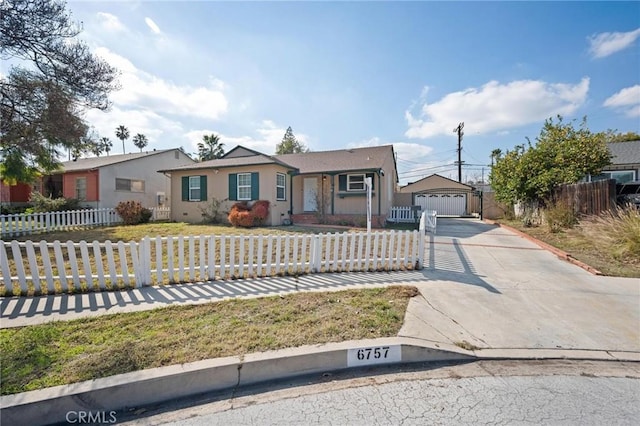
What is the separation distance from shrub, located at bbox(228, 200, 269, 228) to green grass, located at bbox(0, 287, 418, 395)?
30.2ft

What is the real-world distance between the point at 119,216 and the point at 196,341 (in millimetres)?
15910

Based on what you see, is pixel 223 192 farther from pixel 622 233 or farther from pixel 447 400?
pixel 622 233

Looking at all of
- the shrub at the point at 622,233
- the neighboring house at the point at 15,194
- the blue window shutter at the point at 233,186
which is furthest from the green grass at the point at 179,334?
the neighboring house at the point at 15,194

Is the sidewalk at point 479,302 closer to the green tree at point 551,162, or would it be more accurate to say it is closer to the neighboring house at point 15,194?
the green tree at point 551,162

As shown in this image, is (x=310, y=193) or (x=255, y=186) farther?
(x=310, y=193)

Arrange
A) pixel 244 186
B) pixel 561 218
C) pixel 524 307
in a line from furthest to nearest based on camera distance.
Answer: pixel 244 186, pixel 561 218, pixel 524 307

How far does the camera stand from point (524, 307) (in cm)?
443

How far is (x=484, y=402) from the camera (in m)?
2.46

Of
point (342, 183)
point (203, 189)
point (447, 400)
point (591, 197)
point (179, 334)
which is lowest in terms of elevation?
point (447, 400)

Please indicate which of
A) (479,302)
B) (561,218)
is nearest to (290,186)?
(561,218)

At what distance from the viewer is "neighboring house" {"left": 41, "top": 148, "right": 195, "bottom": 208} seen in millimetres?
17688

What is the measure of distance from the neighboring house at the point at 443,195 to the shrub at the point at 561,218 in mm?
12436

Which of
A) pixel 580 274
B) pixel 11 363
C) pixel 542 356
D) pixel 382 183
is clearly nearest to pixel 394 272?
pixel 542 356

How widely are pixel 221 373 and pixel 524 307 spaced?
4501 millimetres
